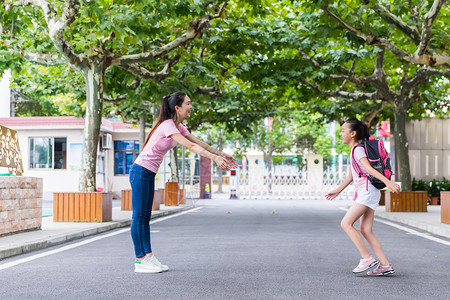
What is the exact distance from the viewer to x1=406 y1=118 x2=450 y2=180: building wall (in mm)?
28812

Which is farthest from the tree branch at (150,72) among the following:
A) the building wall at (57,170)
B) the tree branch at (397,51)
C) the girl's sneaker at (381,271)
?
the building wall at (57,170)

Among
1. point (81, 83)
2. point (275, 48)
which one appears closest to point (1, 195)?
point (275, 48)

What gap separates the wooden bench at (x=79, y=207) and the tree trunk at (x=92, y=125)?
0.45 m

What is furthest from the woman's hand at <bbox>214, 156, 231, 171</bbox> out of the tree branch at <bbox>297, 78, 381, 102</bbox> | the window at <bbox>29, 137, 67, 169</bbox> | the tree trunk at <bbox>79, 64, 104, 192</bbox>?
the window at <bbox>29, 137, 67, 169</bbox>

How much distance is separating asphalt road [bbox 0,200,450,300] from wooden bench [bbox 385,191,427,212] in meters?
8.06

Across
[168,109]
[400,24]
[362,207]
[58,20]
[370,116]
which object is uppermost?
[58,20]

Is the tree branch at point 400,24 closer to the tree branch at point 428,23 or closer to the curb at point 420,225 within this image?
the tree branch at point 428,23

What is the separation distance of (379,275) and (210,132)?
142ft

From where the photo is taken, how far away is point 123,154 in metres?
41.7

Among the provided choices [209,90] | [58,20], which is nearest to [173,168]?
[209,90]

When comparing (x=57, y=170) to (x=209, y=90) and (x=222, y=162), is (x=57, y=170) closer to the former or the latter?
(x=209, y=90)

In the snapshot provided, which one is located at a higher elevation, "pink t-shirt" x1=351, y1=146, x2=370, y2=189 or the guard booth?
"pink t-shirt" x1=351, y1=146, x2=370, y2=189

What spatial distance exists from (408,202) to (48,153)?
24607 millimetres

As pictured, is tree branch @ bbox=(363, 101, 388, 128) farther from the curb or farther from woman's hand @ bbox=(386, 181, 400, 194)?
woman's hand @ bbox=(386, 181, 400, 194)
